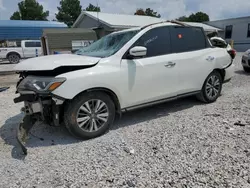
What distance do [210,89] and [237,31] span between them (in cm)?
2807

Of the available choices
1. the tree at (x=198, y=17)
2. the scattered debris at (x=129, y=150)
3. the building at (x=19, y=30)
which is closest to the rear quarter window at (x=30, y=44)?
the building at (x=19, y=30)

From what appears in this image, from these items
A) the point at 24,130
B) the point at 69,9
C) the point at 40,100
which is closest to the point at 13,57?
the point at 24,130

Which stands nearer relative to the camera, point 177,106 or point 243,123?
point 243,123

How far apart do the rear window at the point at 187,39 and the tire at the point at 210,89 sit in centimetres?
71

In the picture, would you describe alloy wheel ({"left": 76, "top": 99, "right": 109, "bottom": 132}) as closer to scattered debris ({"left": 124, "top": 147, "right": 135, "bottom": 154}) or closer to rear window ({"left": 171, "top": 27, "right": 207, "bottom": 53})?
scattered debris ({"left": 124, "top": 147, "right": 135, "bottom": 154})

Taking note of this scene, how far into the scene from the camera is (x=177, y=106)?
4863mm

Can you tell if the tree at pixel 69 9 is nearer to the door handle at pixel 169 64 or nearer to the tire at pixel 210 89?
the tire at pixel 210 89

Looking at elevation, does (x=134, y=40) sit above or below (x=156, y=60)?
above

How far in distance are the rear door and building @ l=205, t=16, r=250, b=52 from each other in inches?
975

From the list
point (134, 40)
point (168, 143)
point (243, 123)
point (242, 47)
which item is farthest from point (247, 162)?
point (242, 47)

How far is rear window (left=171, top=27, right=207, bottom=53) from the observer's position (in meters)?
4.25

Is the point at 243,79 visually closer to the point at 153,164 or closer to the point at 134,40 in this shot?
the point at 134,40

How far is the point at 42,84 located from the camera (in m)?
3.04

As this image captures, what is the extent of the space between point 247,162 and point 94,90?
2.28 metres
